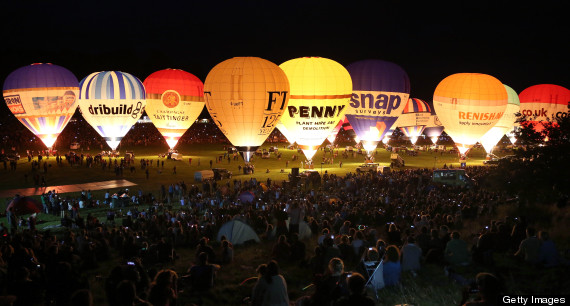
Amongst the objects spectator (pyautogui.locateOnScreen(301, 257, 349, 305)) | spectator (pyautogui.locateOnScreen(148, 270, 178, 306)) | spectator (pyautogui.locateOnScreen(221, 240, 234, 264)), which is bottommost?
spectator (pyautogui.locateOnScreen(221, 240, 234, 264))

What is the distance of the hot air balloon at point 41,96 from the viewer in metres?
26.2

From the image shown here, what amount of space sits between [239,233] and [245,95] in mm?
10159

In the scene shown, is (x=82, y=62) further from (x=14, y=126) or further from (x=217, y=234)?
(x=217, y=234)

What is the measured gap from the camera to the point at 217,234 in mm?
10258

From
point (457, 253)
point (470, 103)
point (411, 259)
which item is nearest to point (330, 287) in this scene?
point (411, 259)

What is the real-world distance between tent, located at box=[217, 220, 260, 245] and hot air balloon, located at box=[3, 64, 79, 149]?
2085 centimetres

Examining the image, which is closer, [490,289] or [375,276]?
[490,289]

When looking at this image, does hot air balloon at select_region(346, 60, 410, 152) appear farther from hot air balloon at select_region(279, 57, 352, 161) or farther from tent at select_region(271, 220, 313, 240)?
tent at select_region(271, 220, 313, 240)

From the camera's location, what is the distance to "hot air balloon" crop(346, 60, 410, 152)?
80.6ft

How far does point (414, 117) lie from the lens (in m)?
48.5

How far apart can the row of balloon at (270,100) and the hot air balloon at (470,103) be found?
6 cm

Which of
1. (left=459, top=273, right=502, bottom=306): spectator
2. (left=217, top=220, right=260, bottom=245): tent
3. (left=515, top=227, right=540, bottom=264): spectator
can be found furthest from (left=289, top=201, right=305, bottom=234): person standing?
(left=459, top=273, right=502, bottom=306): spectator

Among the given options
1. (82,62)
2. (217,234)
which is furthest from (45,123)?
(82,62)
